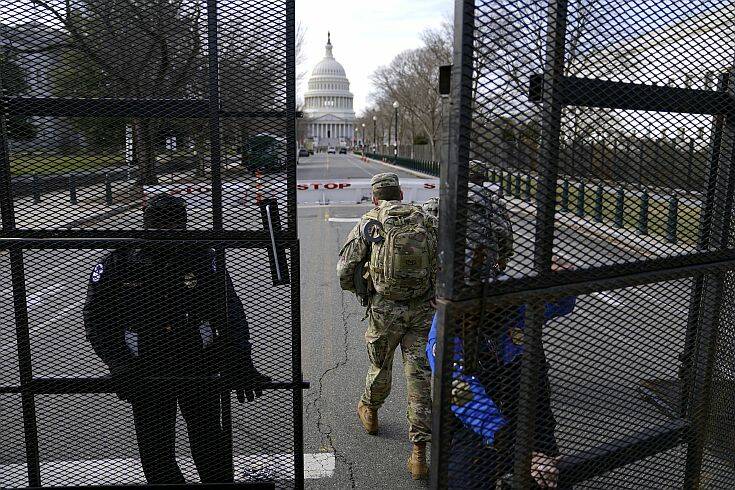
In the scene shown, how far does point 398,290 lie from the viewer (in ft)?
12.8

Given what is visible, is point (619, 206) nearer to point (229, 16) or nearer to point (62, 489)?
point (229, 16)

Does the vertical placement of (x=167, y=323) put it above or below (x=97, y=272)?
below

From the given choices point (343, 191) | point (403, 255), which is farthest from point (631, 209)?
point (343, 191)

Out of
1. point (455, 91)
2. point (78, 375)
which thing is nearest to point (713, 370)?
point (455, 91)

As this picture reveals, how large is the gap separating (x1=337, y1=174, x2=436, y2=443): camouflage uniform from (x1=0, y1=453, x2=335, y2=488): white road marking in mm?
601

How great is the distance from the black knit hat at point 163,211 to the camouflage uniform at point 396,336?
1.59m

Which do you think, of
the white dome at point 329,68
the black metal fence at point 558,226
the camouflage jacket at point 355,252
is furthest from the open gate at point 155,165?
the white dome at point 329,68

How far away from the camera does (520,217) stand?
200 cm

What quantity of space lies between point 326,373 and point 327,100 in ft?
425

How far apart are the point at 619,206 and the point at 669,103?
1.51ft

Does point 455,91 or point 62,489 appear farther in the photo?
point 62,489

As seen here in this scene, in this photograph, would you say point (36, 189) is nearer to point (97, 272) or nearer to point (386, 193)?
point (97, 272)

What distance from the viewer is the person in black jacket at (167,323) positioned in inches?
106

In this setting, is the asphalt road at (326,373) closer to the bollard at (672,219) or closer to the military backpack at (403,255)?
the bollard at (672,219)
